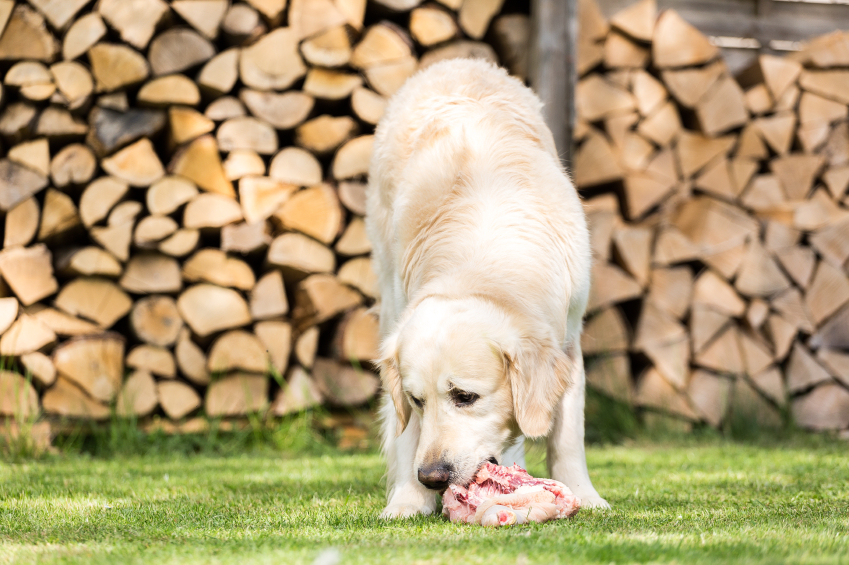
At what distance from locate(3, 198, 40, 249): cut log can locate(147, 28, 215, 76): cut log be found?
954 mm

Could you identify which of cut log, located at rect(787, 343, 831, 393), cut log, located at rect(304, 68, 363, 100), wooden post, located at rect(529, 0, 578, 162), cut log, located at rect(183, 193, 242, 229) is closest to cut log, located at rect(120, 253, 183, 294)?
cut log, located at rect(183, 193, 242, 229)

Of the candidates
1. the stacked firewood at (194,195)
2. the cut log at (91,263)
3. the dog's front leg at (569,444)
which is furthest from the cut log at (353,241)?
the dog's front leg at (569,444)

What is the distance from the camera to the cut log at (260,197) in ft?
14.3

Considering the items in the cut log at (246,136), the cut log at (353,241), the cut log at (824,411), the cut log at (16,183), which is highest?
the cut log at (246,136)

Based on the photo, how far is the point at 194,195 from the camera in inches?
168

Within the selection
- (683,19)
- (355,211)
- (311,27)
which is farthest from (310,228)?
(683,19)

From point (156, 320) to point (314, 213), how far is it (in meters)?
1.03

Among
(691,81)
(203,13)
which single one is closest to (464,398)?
(203,13)

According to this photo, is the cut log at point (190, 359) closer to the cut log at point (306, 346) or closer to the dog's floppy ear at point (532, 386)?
the cut log at point (306, 346)

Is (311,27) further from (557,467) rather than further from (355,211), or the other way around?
(557,467)

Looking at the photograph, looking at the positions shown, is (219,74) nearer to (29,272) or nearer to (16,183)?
(16,183)

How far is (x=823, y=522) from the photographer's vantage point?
209 centimetres

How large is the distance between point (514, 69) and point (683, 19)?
132cm

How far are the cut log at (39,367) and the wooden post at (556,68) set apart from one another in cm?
300
